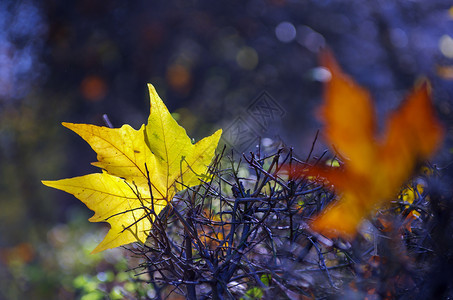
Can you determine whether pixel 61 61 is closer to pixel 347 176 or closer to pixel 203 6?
pixel 203 6

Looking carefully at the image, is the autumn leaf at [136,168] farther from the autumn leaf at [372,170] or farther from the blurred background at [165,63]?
the blurred background at [165,63]

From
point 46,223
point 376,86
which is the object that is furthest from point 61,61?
point 376,86

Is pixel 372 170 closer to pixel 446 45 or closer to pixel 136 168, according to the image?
pixel 136 168

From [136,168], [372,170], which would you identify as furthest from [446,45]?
[136,168]

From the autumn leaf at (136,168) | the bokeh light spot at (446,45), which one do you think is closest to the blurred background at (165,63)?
the bokeh light spot at (446,45)

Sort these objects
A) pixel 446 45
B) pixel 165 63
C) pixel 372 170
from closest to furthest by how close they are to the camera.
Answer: pixel 372 170 → pixel 446 45 → pixel 165 63

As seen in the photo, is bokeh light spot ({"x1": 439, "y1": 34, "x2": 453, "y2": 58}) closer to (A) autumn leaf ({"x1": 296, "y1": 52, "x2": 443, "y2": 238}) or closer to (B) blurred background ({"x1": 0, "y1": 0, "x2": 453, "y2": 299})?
(B) blurred background ({"x1": 0, "y1": 0, "x2": 453, "y2": 299})

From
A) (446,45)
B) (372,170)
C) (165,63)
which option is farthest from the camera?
(165,63)
